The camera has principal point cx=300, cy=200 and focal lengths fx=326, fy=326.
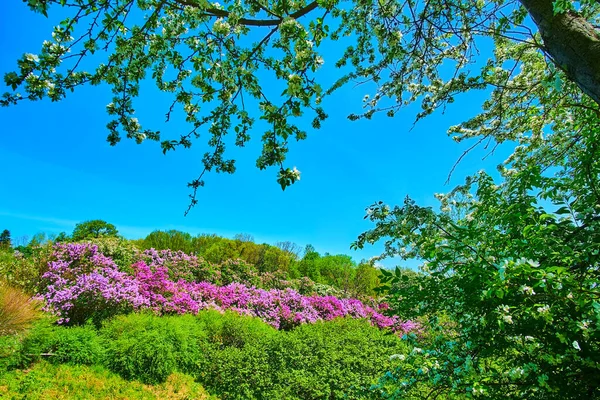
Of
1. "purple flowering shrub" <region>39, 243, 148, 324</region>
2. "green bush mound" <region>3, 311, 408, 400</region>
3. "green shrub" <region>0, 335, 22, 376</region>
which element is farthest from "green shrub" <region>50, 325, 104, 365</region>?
"purple flowering shrub" <region>39, 243, 148, 324</region>

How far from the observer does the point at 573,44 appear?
2.18 metres

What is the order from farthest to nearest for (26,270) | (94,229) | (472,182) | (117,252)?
(94,229), (117,252), (26,270), (472,182)

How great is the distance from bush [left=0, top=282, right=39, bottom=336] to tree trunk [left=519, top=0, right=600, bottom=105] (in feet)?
26.5

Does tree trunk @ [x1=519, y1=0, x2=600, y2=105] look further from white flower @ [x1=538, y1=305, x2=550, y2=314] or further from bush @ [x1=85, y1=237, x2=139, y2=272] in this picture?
bush @ [x1=85, y1=237, x2=139, y2=272]

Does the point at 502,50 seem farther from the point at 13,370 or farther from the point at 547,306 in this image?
the point at 13,370

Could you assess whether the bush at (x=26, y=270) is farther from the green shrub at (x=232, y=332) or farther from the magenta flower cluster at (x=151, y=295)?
the green shrub at (x=232, y=332)

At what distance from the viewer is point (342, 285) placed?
18.0 meters

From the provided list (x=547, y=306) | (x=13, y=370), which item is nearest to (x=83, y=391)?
(x=13, y=370)

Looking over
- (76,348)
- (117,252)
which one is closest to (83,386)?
(76,348)

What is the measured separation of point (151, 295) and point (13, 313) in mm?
3255

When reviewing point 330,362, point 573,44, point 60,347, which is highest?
point 573,44

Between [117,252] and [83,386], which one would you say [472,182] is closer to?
[83,386]

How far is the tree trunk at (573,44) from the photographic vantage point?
6.84ft

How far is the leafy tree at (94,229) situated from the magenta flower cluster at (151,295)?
3.92 m
